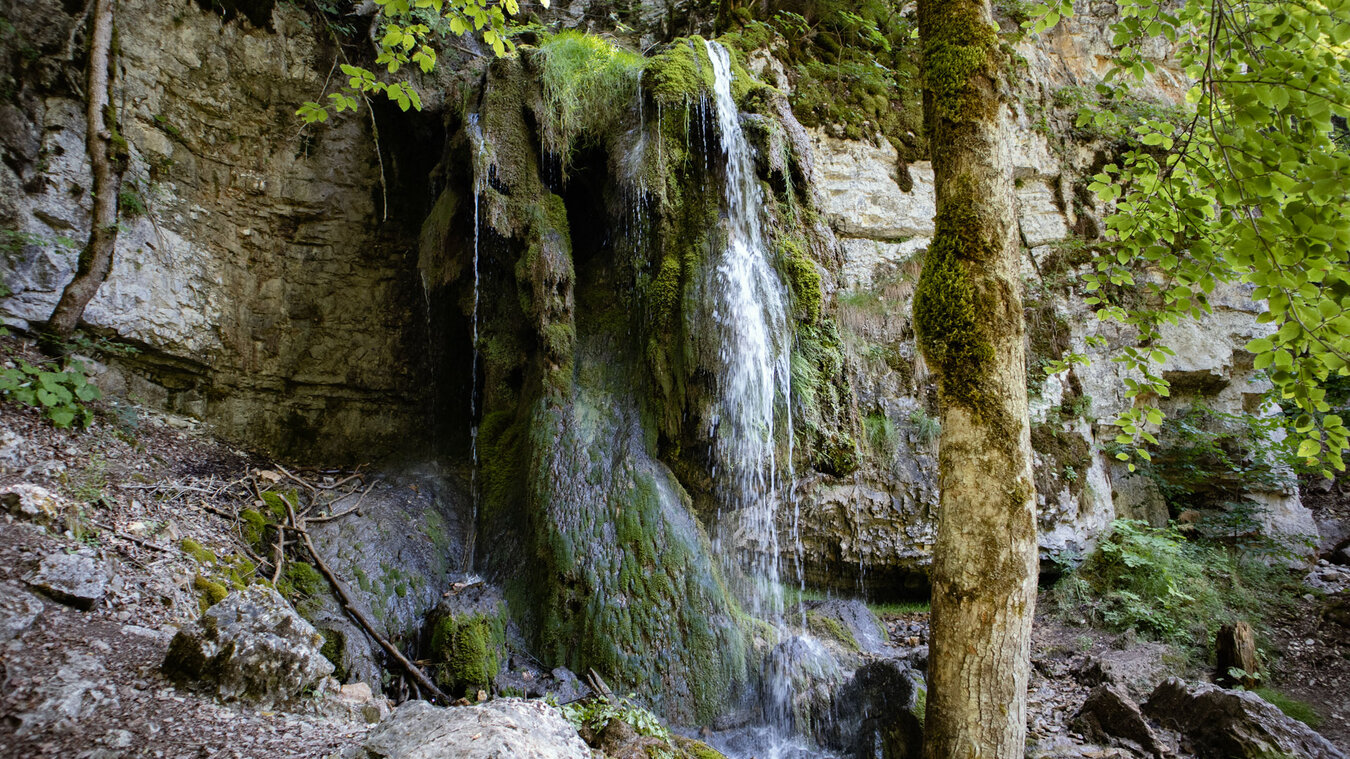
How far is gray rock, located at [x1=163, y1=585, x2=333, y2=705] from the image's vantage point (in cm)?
290

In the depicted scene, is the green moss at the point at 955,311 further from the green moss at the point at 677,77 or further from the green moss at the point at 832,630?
the green moss at the point at 677,77

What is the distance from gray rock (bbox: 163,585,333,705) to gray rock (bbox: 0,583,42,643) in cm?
56

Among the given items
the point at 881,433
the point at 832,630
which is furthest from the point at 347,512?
the point at 881,433

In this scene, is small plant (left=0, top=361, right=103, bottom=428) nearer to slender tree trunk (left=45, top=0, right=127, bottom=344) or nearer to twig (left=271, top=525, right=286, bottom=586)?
slender tree trunk (left=45, top=0, right=127, bottom=344)

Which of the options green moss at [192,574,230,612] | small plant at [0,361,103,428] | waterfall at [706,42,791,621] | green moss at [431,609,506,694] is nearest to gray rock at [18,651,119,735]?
green moss at [192,574,230,612]

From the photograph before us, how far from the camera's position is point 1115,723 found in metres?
4.40

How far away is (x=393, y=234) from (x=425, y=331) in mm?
1257

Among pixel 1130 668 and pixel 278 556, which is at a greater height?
pixel 278 556

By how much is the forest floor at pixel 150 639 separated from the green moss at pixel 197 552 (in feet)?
0.13

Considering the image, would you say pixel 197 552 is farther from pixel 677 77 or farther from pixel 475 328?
pixel 677 77

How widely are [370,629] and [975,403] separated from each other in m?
4.20

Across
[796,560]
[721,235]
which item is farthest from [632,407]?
[796,560]

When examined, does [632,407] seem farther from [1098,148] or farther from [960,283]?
[1098,148]

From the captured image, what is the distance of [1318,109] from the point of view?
2557 mm
